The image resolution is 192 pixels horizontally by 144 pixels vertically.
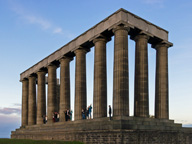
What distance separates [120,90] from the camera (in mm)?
42438

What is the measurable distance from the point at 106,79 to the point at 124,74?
5748 mm

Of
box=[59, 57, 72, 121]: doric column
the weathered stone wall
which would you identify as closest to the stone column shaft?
box=[59, 57, 72, 121]: doric column

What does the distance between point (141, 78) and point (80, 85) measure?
1201cm

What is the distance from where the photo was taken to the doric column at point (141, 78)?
46188 mm

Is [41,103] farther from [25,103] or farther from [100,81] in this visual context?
[100,81]

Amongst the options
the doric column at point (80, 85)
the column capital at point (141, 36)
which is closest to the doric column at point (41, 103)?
the doric column at point (80, 85)

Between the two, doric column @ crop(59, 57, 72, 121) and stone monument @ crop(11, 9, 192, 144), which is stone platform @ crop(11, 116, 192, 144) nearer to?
stone monument @ crop(11, 9, 192, 144)

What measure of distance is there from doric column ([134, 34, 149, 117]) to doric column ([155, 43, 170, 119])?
17.7 feet

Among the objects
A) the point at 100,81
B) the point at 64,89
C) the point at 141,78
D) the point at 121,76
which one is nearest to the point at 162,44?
the point at 141,78

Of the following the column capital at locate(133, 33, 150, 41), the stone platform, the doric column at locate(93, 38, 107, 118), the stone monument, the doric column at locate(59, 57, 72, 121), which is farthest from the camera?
the doric column at locate(59, 57, 72, 121)

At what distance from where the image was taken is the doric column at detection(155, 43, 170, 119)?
5094cm

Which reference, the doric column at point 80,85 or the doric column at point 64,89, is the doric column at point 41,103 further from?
the doric column at point 80,85

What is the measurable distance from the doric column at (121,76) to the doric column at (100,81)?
14.3 feet

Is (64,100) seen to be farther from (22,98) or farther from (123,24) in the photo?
(22,98)
